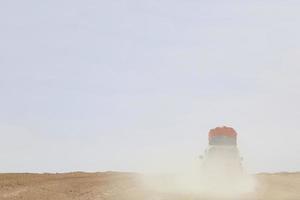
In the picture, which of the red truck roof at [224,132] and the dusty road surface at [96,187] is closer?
the dusty road surface at [96,187]

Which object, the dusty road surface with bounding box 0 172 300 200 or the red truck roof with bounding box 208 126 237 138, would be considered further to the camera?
the red truck roof with bounding box 208 126 237 138

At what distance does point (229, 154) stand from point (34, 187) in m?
11.6

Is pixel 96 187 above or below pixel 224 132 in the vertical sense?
below

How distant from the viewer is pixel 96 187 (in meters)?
32.3

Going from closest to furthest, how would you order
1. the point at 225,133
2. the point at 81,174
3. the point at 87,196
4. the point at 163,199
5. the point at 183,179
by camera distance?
the point at 163,199 < the point at 87,196 < the point at 225,133 < the point at 183,179 < the point at 81,174

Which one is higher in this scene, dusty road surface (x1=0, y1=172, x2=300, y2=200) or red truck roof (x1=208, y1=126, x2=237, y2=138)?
red truck roof (x1=208, y1=126, x2=237, y2=138)

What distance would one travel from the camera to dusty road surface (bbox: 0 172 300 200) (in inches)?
1161

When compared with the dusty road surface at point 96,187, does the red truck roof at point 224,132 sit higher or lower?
higher

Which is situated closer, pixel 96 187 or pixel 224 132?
pixel 96 187

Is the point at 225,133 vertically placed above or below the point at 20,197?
above

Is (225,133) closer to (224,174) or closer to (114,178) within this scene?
(224,174)

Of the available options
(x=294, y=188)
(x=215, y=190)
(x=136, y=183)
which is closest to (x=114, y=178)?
(x=136, y=183)

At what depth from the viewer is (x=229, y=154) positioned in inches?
1258

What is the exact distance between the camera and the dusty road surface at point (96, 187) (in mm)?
29484
